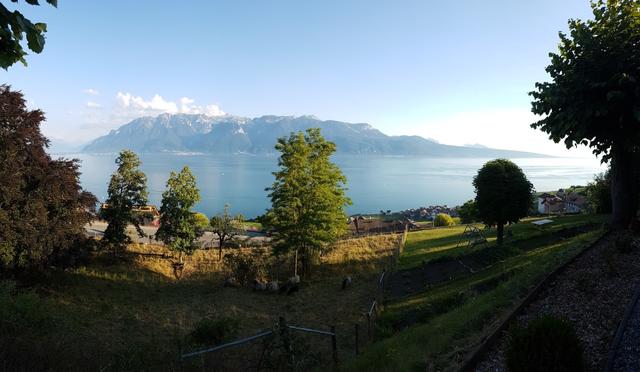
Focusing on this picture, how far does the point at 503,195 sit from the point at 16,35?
31.7 m

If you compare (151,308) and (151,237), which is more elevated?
(151,237)

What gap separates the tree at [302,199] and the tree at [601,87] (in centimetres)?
1610

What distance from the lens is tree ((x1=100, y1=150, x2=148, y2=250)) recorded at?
1193 inches

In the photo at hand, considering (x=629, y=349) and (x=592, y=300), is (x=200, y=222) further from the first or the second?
(x=629, y=349)

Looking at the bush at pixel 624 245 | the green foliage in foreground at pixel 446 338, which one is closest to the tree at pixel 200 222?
the green foliage in foreground at pixel 446 338

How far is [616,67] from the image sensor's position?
1436 cm

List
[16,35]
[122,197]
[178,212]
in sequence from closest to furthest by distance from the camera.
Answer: [16,35]
[122,197]
[178,212]

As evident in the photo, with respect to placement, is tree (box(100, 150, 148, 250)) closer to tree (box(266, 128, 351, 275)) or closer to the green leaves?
tree (box(266, 128, 351, 275))

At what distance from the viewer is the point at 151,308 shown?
2250cm

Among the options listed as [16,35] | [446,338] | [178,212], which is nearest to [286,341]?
[446,338]

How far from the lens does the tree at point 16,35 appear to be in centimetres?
421

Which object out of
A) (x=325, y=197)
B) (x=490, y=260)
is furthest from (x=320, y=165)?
(x=490, y=260)

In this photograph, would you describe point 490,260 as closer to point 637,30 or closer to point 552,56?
point 552,56

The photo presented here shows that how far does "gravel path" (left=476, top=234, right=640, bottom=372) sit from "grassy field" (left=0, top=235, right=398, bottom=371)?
22.6 ft
